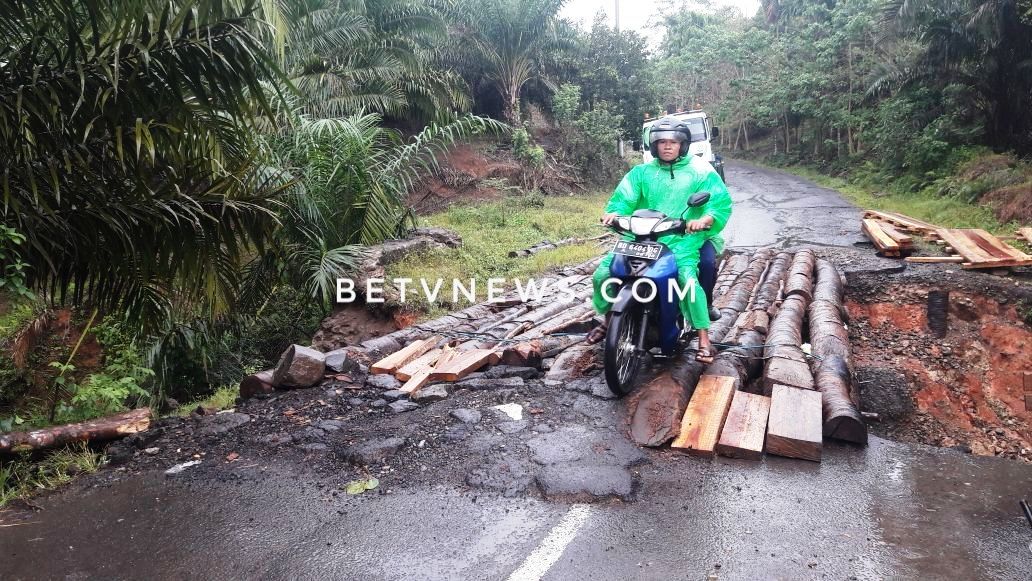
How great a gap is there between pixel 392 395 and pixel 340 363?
86 centimetres

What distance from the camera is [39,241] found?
3.73 m

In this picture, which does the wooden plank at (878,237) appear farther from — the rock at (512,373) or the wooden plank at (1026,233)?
the rock at (512,373)

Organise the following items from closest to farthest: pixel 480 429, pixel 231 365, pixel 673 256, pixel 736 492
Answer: pixel 736 492, pixel 480 429, pixel 673 256, pixel 231 365

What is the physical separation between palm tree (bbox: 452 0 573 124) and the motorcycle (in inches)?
707

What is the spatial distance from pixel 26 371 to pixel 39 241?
4809 millimetres

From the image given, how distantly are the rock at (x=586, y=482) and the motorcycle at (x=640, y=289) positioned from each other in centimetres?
89

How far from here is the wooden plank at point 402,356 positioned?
595cm

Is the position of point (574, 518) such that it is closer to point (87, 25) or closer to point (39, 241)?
point (39, 241)

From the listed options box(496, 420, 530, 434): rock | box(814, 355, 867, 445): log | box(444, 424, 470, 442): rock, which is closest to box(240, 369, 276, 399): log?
box(444, 424, 470, 442): rock

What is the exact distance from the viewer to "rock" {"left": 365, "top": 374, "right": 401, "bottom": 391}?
5.62 m

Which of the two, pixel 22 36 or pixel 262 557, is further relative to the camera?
pixel 22 36

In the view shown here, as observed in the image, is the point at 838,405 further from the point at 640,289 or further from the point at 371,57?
the point at 371,57

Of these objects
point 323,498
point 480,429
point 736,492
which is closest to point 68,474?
point 323,498

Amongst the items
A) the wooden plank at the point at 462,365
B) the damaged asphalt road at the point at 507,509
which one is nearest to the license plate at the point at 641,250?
the damaged asphalt road at the point at 507,509
